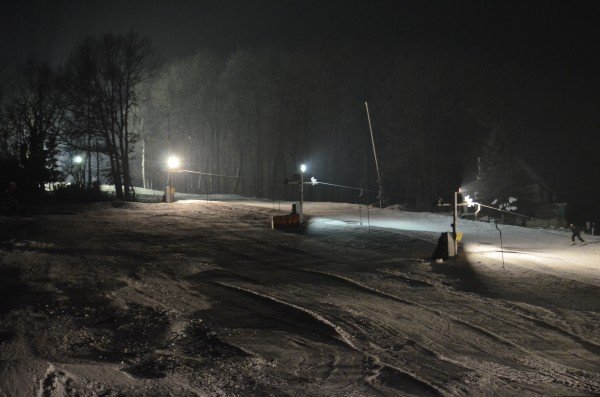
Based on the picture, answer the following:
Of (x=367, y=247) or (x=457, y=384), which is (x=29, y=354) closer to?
(x=457, y=384)

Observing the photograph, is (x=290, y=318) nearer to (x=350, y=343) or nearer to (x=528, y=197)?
(x=350, y=343)

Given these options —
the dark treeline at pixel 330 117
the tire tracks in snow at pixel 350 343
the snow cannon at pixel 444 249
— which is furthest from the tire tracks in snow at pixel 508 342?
the dark treeline at pixel 330 117

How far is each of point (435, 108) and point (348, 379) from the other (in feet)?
152

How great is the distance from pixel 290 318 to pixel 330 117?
46.7 m

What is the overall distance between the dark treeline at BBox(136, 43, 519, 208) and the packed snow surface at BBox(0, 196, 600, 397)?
32491mm

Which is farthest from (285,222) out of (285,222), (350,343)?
(350,343)

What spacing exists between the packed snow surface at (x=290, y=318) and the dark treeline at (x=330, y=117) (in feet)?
107

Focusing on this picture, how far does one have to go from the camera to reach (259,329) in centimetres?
784

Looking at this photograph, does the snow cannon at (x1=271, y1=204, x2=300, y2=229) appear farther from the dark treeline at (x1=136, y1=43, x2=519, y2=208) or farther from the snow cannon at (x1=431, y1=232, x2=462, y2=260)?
the dark treeline at (x1=136, y1=43, x2=519, y2=208)

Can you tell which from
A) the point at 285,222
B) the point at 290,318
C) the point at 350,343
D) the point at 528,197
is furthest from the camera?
the point at 528,197

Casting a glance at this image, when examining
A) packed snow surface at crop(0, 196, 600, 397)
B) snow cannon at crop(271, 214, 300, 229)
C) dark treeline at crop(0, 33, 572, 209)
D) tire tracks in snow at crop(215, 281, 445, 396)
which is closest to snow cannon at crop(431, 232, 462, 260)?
packed snow surface at crop(0, 196, 600, 397)

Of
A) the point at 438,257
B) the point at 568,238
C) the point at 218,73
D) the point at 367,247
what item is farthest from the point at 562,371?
the point at 218,73

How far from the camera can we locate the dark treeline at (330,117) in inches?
1945

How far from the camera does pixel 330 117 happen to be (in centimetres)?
5384
